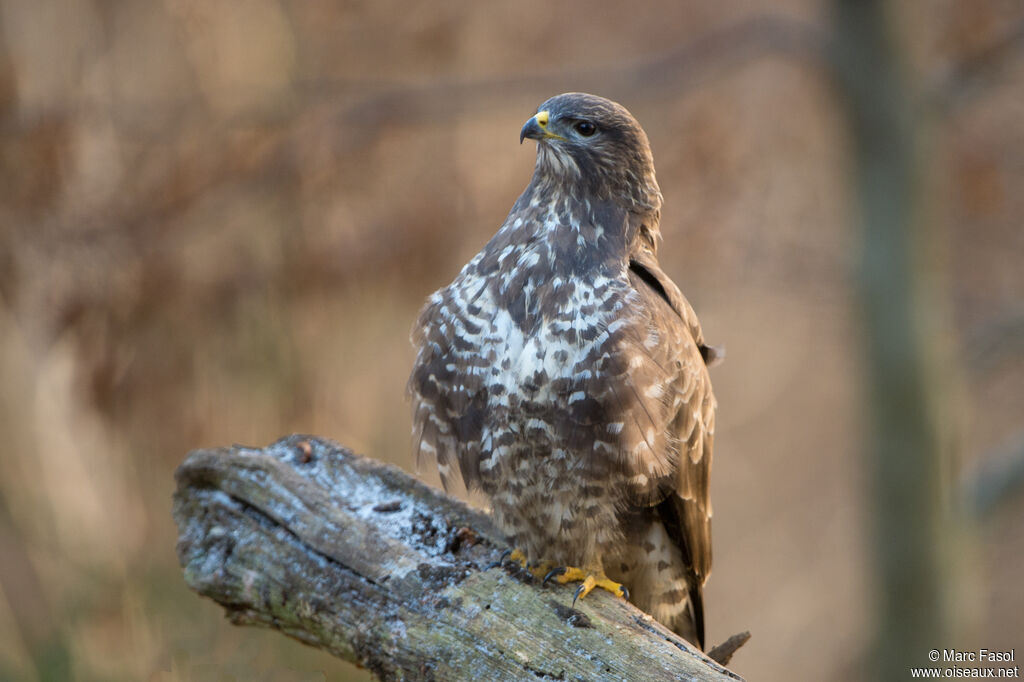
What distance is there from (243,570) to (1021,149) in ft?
18.1

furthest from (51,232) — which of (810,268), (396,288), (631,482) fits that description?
(810,268)

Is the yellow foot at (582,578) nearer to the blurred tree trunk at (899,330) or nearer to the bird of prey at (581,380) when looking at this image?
the bird of prey at (581,380)

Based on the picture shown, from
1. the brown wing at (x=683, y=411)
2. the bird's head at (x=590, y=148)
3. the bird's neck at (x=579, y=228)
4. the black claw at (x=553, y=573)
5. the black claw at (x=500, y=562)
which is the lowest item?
the black claw at (x=553, y=573)

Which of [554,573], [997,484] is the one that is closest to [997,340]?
[997,484]

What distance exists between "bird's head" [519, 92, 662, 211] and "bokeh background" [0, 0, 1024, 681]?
7.51 feet

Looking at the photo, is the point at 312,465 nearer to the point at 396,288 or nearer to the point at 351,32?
the point at 396,288

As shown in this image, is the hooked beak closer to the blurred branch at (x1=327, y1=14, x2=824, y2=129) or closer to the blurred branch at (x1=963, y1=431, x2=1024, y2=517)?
the blurred branch at (x1=327, y1=14, x2=824, y2=129)

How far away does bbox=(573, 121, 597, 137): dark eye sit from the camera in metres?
3.35

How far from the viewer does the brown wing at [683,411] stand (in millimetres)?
3117

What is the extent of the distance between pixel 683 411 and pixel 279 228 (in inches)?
145

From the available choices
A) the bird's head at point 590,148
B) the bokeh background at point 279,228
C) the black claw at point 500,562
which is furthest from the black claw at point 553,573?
the bokeh background at point 279,228

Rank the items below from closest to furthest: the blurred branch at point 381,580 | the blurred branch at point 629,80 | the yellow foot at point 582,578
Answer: the blurred branch at point 381,580
the yellow foot at point 582,578
the blurred branch at point 629,80

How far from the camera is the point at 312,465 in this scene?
11.4 ft

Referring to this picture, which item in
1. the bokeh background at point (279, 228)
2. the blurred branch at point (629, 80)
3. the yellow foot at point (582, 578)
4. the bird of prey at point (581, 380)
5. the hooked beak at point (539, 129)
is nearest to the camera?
the bird of prey at point (581, 380)
